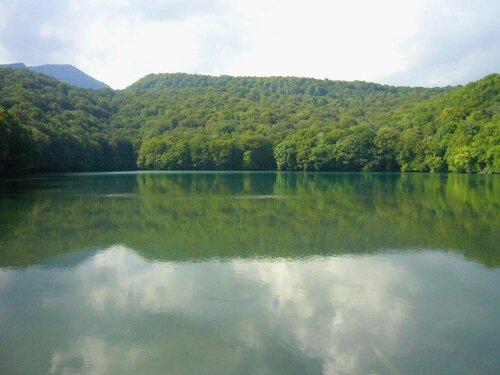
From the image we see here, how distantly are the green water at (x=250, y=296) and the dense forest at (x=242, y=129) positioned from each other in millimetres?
38851

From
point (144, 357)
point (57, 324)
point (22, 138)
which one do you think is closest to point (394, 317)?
point (144, 357)

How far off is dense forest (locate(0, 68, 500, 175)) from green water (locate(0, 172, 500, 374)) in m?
38.9

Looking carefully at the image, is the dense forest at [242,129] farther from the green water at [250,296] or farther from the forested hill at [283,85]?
the green water at [250,296]

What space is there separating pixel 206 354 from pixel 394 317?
13.4 feet

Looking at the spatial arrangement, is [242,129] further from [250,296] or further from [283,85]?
[250,296]

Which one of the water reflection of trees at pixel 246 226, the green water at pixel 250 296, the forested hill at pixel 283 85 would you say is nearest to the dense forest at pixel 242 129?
the forested hill at pixel 283 85

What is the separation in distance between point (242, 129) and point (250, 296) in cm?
11227

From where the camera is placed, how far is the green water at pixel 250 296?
7.80 meters

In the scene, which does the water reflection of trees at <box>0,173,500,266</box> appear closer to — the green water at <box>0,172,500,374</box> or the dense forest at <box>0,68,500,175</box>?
the green water at <box>0,172,500,374</box>

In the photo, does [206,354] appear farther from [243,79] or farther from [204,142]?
[243,79]

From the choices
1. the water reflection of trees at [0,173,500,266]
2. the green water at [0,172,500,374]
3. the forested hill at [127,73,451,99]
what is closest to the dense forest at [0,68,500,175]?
the forested hill at [127,73,451,99]

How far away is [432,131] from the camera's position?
92.2m

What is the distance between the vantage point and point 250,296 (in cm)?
1090

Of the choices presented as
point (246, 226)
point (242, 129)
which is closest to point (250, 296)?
point (246, 226)
